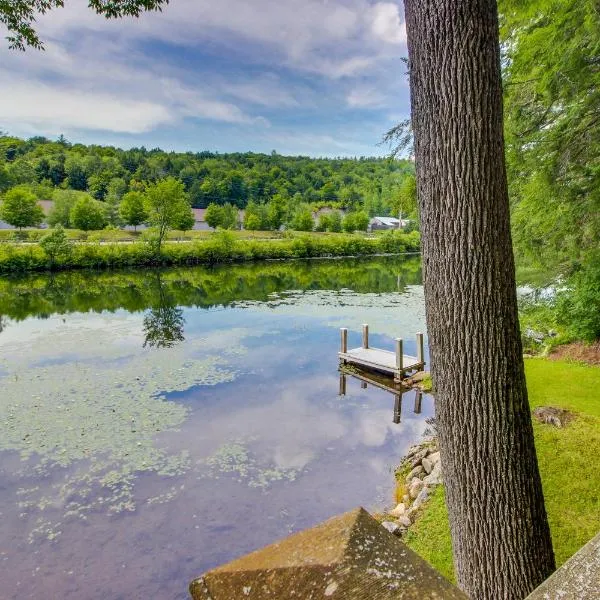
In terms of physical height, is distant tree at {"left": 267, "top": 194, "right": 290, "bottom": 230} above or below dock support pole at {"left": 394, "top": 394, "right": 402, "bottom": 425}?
above

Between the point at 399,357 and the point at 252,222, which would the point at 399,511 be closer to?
the point at 399,357

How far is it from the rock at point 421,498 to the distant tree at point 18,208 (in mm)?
47835

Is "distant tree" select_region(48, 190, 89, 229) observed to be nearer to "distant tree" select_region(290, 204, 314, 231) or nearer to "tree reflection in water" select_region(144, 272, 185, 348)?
"distant tree" select_region(290, 204, 314, 231)

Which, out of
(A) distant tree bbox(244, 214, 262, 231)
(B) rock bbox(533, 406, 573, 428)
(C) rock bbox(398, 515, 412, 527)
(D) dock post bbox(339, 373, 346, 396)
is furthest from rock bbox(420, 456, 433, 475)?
(A) distant tree bbox(244, 214, 262, 231)

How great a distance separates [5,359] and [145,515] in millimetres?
9440

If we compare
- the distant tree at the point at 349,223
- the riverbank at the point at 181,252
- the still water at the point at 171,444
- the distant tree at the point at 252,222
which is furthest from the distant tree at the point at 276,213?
the still water at the point at 171,444

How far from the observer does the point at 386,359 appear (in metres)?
11.5

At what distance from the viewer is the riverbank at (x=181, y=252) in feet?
104

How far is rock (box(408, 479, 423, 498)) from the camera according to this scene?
5756 mm

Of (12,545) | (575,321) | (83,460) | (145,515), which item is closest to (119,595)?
(145,515)

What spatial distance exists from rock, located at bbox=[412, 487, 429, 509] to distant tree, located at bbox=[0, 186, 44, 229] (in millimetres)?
47835

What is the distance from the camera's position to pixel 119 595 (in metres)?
4.56

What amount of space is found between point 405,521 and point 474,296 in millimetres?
4019

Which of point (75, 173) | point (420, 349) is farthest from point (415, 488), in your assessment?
point (75, 173)
